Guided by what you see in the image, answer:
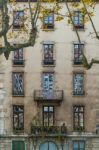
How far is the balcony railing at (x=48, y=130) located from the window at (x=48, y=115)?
490 mm

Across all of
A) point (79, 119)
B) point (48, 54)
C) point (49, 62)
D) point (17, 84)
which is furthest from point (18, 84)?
point (79, 119)

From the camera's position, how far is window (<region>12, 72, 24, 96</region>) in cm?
5366

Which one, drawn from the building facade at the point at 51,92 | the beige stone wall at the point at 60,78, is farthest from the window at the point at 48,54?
the beige stone wall at the point at 60,78

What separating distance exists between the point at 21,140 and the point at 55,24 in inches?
350

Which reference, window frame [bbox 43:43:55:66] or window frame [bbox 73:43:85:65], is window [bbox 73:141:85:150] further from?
window frame [bbox 43:43:55:66]

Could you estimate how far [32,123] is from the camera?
53594mm

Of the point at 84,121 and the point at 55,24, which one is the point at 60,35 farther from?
the point at 84,121

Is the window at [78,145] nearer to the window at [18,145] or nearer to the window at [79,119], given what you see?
the window at [79,119]

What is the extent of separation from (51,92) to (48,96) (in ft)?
1.33

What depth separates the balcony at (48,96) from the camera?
5309 cm

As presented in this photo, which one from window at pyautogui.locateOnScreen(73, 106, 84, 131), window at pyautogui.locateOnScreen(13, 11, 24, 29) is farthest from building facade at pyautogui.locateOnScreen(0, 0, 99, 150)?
window at pyautogui.locateOnScreen(13, 11, 24, 29)

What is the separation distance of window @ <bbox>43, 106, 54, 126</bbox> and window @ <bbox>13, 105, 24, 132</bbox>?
1635 millimetres

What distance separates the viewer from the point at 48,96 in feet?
174

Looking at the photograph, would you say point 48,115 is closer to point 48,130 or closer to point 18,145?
point 48,130
